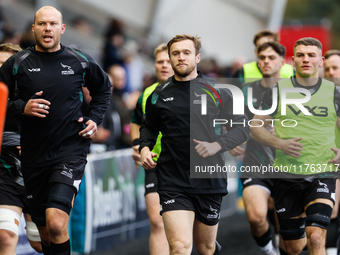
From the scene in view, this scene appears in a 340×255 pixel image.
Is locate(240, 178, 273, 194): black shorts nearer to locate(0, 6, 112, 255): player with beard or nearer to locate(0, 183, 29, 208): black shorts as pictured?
locate(0, 6, 112, 255): player with beard

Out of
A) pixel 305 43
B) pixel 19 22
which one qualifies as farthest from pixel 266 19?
pixel 305 43

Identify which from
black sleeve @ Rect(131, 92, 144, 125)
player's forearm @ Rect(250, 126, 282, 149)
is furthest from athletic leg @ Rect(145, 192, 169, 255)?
player's forearm @ Rect(250, 126, 282, 149)

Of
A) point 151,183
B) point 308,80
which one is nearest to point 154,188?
point 151,183

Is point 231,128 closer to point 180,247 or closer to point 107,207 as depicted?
point 180,247

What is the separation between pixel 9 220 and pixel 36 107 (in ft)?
4.48

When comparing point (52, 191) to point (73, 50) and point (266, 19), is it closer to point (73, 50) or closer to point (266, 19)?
point (73, 50)

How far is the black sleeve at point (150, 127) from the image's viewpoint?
19.0 feet

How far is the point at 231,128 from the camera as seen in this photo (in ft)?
18.8

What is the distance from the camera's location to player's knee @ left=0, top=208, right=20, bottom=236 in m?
5.84

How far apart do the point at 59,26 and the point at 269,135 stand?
9.01ft

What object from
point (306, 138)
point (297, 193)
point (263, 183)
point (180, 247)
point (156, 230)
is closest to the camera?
point (180, 247)

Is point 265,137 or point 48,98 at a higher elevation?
point 48,98

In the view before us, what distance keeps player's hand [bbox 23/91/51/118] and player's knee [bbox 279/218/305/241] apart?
123 inches

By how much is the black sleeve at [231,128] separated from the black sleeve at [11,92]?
211 centimetres
